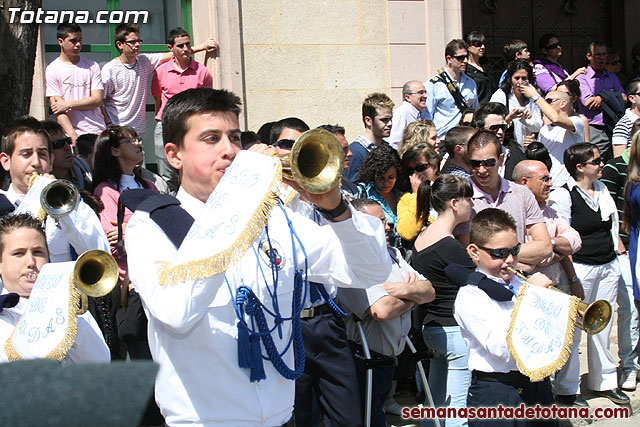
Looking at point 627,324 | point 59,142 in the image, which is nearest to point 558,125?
point 627,324

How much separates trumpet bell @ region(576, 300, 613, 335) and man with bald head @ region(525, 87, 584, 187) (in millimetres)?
4332

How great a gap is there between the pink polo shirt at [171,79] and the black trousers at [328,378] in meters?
4.59

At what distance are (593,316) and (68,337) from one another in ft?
8.76

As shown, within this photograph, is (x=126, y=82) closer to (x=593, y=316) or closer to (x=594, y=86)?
(x=593, y=316)

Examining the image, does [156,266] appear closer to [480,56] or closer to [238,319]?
[238,319]

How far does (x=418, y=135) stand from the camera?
742 cm

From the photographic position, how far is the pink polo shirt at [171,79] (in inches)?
337

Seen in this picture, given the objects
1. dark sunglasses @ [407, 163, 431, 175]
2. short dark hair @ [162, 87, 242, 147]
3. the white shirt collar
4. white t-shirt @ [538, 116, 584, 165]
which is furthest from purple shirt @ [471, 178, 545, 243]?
short dark hair @ [162, 87, 242, 147]

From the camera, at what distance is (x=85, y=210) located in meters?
4.69

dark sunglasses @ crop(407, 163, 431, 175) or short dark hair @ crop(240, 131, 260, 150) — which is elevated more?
short dark hair @ crop(240, 131, 260, 150)

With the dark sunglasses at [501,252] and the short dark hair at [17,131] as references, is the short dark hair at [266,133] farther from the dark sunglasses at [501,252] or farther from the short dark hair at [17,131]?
the dark sunglasses at [501,252]

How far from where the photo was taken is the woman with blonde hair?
737 centimetres

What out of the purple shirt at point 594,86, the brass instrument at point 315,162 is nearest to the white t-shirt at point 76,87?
the brass instrument at point 315,162

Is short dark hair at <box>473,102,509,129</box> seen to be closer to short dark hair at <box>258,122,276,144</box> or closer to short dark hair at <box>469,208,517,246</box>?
short dark hair at <box>258,122,276,144</box>
